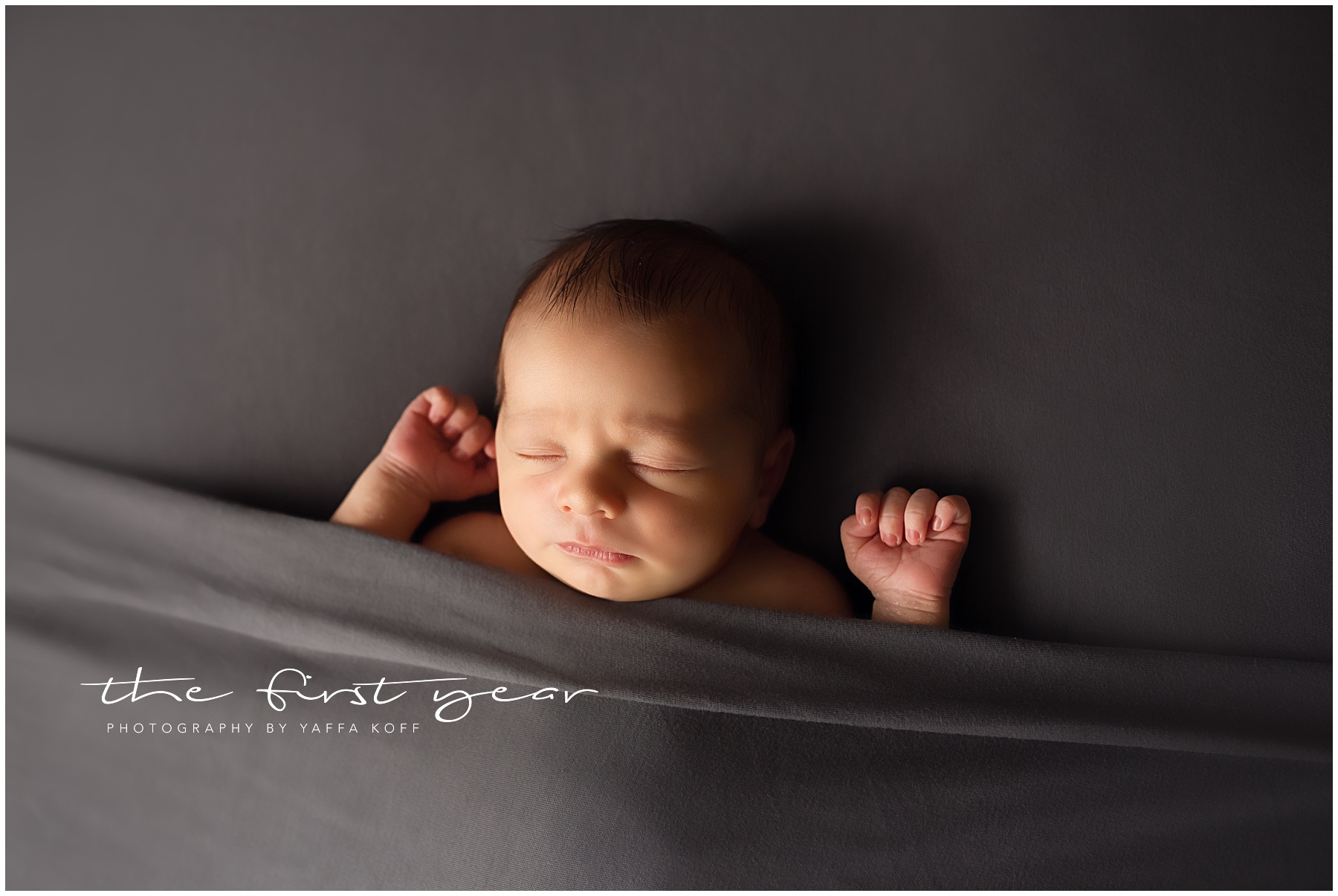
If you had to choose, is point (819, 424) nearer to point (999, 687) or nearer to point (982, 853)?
point (999, 687)

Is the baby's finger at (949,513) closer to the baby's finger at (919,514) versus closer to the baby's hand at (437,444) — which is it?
the baby's finger at (919,514)

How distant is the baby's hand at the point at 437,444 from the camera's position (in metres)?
1.09

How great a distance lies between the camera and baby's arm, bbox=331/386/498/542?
108cm

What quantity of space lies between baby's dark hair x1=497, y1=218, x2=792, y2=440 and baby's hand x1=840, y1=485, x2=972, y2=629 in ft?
0.57

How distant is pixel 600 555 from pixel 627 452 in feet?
0.42

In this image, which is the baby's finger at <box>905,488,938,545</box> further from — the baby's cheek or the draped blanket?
the baby's cheek

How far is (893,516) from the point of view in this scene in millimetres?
979

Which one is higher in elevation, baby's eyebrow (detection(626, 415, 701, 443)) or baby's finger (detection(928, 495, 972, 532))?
baby's eyebrow (detection(626, 415, 701, 443))

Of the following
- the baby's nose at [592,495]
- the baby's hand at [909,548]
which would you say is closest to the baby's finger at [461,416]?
the baby's nose at [592,495]

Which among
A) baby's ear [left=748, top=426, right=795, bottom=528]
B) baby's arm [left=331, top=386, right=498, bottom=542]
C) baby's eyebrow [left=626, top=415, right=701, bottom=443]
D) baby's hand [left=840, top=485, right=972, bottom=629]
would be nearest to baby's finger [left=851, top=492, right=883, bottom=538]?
baby's hand [left=840, top=485, right=972, bottom=629]

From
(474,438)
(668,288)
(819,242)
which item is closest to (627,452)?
(668,288)

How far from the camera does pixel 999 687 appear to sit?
0.89 m

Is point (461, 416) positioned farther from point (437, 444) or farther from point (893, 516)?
point (893, 516)

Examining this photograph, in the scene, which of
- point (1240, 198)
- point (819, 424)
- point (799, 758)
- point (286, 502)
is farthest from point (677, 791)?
point (1240, 198)
